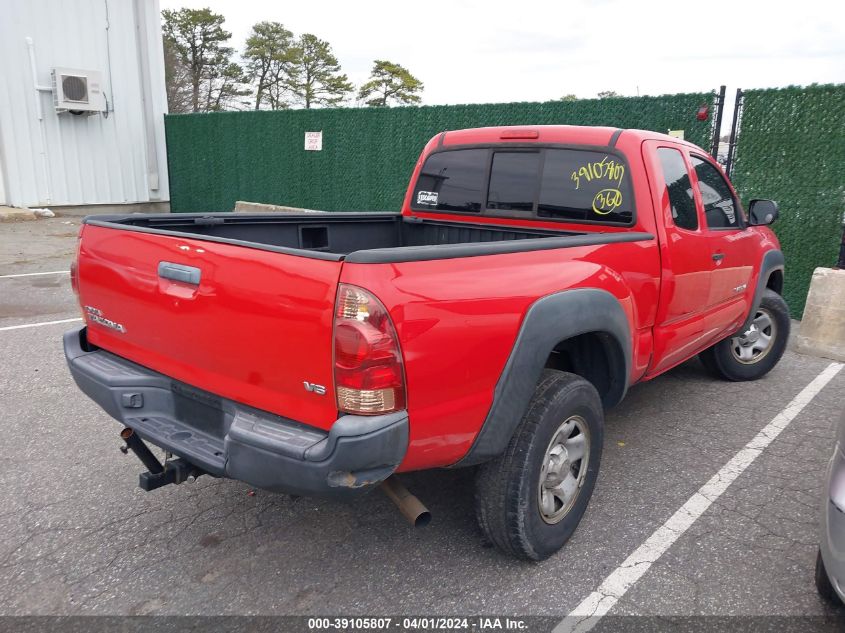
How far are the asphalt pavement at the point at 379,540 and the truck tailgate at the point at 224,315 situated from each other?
2.74 feet

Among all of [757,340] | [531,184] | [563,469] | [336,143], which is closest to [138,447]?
[563,469]

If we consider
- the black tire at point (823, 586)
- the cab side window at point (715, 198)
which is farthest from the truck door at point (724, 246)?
the black tire at point (823, 586)

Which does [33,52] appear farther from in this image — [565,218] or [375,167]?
[565,218]

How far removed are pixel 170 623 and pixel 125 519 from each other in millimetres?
839

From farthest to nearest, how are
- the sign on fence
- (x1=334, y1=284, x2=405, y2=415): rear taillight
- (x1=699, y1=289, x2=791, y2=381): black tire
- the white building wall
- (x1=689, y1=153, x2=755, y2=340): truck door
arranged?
the white building wall
the sign on fence
(x1=699, y1=289, x2=791, y2=381): black tire
(x1=689, y1=153, x2=755, y2=340): truck door
(x1=334, y1=284, x2=405, y2=415): rear taillight

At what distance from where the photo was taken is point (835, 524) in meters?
2.15

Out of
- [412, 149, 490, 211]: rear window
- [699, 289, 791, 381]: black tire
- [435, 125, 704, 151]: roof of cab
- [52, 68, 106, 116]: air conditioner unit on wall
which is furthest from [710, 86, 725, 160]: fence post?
[52, 68, 106, 116]: air conditioner unit on wall

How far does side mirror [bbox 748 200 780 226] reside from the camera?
14.7 ft

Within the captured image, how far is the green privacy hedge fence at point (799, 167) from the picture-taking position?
22.7 ft

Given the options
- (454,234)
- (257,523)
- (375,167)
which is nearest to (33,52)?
(375,167)

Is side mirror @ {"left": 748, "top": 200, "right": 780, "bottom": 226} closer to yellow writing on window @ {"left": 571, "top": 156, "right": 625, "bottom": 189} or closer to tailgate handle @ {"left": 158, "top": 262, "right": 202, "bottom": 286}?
yellow writing on window @ {"left": 571, "top": 156, "right": 625, "bottom": 189}

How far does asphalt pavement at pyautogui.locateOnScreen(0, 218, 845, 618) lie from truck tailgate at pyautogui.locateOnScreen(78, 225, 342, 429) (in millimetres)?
834

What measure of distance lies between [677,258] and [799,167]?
4739 mm

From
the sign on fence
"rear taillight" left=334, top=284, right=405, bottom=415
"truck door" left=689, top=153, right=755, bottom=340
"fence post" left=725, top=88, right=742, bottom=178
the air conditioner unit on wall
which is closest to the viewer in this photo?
"rear taillight" left=334, top=284, right=405, bottom=415
